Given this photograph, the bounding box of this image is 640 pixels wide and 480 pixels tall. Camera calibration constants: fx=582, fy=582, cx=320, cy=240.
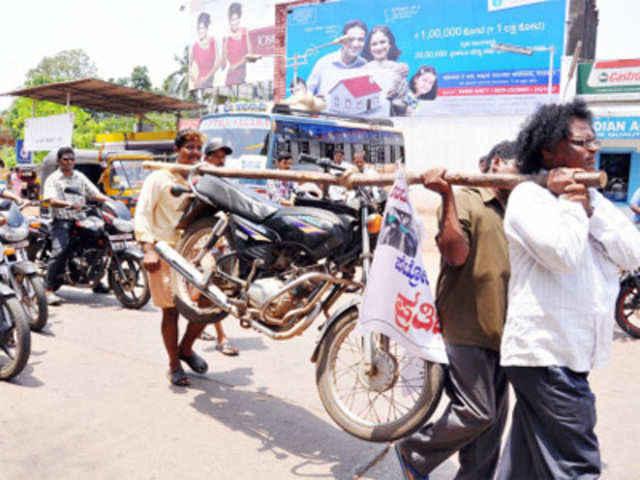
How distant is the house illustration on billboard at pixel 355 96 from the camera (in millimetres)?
23734

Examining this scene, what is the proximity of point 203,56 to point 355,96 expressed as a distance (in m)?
12.6

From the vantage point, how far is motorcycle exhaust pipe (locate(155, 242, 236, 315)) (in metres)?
3.47

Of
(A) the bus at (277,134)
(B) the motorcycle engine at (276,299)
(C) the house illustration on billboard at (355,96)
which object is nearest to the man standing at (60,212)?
(B) the motorcycle engine at (276,299)

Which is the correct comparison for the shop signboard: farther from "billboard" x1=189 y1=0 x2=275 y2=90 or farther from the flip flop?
the flip flop

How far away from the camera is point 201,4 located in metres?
32.9

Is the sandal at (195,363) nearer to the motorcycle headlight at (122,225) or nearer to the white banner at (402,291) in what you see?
the white banner at (402,291)

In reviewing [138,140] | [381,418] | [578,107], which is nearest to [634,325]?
[381,418]

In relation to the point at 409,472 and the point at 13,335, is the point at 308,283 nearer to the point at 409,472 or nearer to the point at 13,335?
the point at 409,472

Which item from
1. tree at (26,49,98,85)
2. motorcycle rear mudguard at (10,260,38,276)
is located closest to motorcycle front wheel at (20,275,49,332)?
motorcycle rear mudguard at (10,260,38,276)

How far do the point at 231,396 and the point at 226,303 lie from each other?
856 mm

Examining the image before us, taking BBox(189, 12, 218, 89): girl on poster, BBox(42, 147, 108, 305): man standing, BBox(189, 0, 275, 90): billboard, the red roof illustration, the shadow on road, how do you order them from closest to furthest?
the shadow on road → BBox(42, 147, 108, 305): man standing → the red roof illustration → BBox(189, 0, 275, 90): billboard → BBox(189, 12, 218, 89): girl on poster

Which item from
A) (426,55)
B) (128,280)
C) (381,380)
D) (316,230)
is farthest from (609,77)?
(381,380)

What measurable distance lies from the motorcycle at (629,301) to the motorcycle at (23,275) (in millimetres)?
5477

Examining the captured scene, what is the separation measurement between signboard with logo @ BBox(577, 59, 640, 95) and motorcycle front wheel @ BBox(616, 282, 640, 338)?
579 inches
